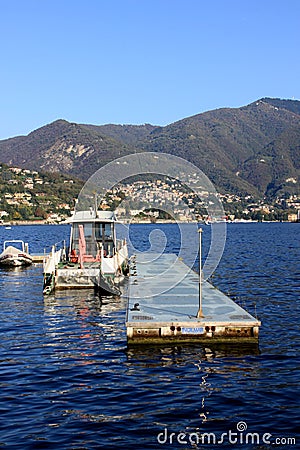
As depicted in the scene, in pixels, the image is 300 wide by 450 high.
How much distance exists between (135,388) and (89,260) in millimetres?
19334

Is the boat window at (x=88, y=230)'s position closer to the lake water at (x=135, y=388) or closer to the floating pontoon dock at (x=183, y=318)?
the floating pontoon dock at (x=183, y=318)

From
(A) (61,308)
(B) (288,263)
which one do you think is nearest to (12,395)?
(A) (61,308)

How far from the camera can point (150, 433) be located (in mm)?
13125

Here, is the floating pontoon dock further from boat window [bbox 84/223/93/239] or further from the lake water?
boat window [bbox 84/223/93/239]

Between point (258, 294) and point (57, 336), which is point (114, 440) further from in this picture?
point (258, 294)

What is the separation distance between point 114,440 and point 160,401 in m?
2.53

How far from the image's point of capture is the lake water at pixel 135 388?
13.0 meters
